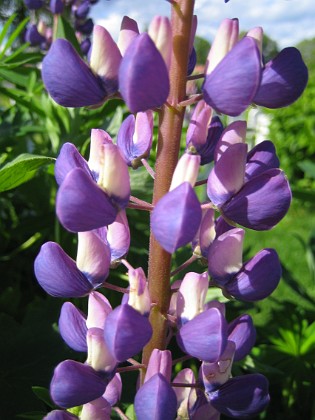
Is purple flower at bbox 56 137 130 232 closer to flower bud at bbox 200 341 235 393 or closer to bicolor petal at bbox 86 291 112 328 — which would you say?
bicolor petal at bbox 86 291 112 328

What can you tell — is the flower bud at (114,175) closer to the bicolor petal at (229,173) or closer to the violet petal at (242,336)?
the bicolor petal at (229,173)

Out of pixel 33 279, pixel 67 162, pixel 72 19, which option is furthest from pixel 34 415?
pixel 72 19

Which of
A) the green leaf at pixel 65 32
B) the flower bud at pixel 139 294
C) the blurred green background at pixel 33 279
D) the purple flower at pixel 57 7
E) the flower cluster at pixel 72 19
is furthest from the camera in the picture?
the flower cluster at pixel 72 19

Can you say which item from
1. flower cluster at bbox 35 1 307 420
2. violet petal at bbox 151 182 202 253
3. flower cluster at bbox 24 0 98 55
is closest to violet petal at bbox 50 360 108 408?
flower cluster at bbox 35 1 307 420

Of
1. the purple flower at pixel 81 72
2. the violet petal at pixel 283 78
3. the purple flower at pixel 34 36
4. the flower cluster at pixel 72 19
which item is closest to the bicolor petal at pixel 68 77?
the purple flower at pixel 81 72

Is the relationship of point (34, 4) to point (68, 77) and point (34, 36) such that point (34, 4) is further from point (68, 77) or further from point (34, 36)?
point (68, 77)

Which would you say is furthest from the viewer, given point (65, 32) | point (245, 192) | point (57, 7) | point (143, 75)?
point (57, 7)

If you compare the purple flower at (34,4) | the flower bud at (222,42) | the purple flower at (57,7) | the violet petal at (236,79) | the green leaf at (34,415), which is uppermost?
the purple flower at (34,4)
